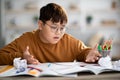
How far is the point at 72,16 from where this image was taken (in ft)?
16.3

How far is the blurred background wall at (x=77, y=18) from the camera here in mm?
4730

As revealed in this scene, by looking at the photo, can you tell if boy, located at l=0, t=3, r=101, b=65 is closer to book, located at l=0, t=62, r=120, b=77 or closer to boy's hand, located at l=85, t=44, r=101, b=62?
boy's hand, located at l=85, t=44, r=101, b=62

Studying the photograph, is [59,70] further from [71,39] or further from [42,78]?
[71,39]

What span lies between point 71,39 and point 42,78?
2.20 ft

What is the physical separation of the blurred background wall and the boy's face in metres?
3.02

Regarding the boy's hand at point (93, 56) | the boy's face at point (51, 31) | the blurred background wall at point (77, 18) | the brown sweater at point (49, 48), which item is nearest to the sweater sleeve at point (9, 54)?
the brown sweater at point (49, 48)

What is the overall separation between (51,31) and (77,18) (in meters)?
3.49

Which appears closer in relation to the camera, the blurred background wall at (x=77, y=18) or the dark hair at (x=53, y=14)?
the dark hair at (x=53, y=14)

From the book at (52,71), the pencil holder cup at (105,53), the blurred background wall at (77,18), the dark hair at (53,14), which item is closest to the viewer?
the book at (52,71)

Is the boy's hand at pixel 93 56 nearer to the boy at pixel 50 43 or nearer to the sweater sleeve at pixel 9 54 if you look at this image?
the boy at pixel 50 43

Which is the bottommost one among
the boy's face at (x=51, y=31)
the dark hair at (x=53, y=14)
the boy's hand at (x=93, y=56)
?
the boy's hand at (x=93, y=56)

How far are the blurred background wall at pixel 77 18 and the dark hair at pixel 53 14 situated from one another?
306 centimetres

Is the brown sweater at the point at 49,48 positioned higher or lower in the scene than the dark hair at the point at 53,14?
lower

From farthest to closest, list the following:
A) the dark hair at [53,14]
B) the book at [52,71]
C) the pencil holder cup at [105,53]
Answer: the dark hair at [53,14] < the pencil holder cup at [105,53] < the book at [52,71]
